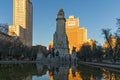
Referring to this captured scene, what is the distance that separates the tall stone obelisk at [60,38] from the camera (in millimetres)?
141625

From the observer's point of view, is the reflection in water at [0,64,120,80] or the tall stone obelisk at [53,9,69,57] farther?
the tall stone obelisk at [53,9,69,57]

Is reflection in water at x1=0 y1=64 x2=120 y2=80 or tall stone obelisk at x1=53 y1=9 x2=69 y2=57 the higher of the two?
tall stone obelisk at x1=53 y1=9 x2=69 y2=57

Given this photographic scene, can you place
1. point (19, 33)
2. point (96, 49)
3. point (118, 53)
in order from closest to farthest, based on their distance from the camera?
1. point (118, 53)
2. point (96, 49)
3. point (19, 33)

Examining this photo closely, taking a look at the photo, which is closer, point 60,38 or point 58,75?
point 58,75

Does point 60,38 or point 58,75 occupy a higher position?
point 60,38

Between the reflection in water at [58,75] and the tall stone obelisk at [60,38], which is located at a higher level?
the tall stone obelisk at [60,38]

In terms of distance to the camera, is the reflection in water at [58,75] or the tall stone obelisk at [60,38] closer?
the reflection in water at [58,75]

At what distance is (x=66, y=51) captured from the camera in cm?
14338

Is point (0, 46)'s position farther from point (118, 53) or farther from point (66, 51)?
point (66, 51)

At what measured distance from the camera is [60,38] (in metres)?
147

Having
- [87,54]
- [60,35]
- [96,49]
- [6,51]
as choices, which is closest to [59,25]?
A: [60,35]

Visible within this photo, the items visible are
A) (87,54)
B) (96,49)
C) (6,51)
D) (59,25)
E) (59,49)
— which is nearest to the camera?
(6,51)

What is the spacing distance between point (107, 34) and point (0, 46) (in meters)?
38.1

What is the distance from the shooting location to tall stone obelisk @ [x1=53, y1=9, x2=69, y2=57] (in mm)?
141625
